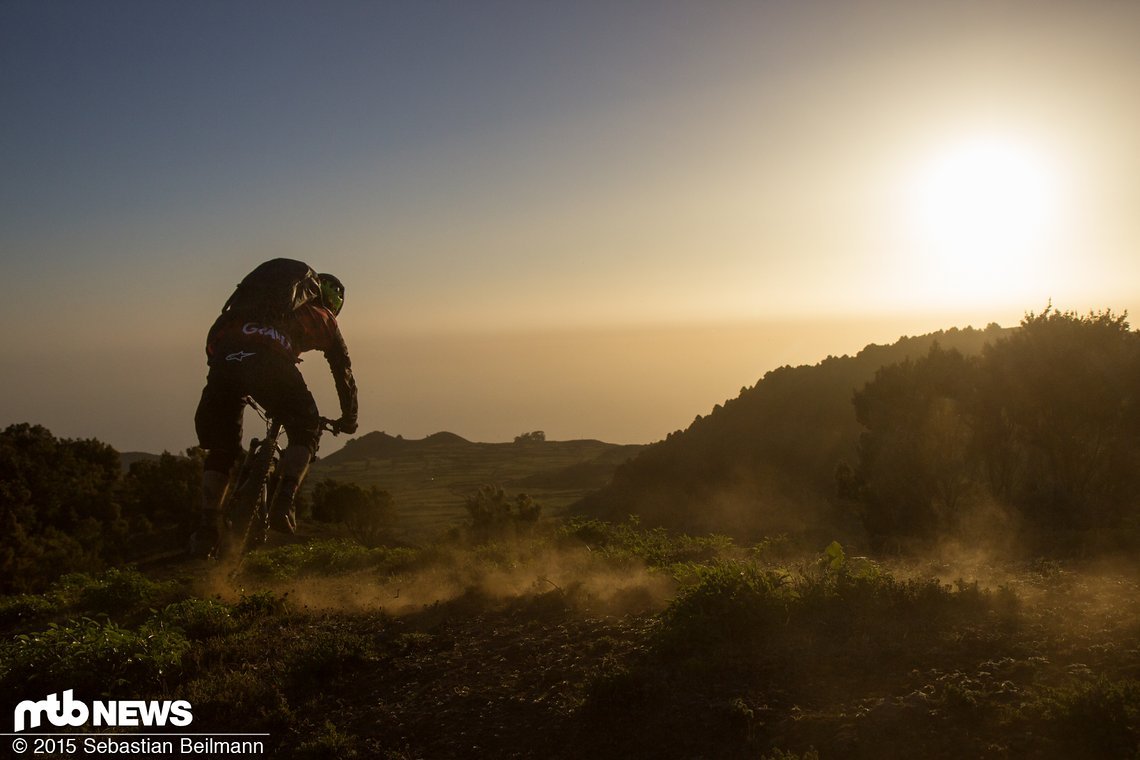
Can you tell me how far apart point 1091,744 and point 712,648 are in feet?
8.68

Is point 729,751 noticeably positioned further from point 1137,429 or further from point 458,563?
point 1137,429

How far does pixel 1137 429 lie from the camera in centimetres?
2172

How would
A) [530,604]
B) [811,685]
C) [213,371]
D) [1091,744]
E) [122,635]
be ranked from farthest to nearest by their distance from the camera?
1. [530,604]
2. [122,635]
3. [213,371]
4. [811,685]
5. [1091,744]

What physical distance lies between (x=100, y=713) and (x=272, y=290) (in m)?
3.82

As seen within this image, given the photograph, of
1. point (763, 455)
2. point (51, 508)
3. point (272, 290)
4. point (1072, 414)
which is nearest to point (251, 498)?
point (272, 290)

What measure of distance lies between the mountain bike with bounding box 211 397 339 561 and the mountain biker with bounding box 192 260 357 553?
0.08 meters

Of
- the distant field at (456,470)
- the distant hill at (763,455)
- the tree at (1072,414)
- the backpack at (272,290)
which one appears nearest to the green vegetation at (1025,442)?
the tree at (1072,414)

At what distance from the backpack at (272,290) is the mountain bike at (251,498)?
35.2 inches

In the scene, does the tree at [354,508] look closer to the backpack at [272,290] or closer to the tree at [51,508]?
the tree at [51,508]

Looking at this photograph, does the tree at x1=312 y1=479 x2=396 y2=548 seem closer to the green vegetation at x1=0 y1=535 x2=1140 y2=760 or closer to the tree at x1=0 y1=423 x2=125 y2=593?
the tree at x1=0 y1=423 x2=125 y2=593

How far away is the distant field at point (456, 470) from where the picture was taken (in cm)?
5262

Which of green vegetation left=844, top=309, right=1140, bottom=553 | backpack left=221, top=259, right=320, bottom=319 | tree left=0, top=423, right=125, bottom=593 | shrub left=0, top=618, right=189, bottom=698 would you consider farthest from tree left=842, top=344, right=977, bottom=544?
tree left=0, top=423, right=125, bottom=593

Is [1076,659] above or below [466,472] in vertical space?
above

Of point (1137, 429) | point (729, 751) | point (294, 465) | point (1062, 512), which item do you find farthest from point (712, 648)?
point (1137, 429)
